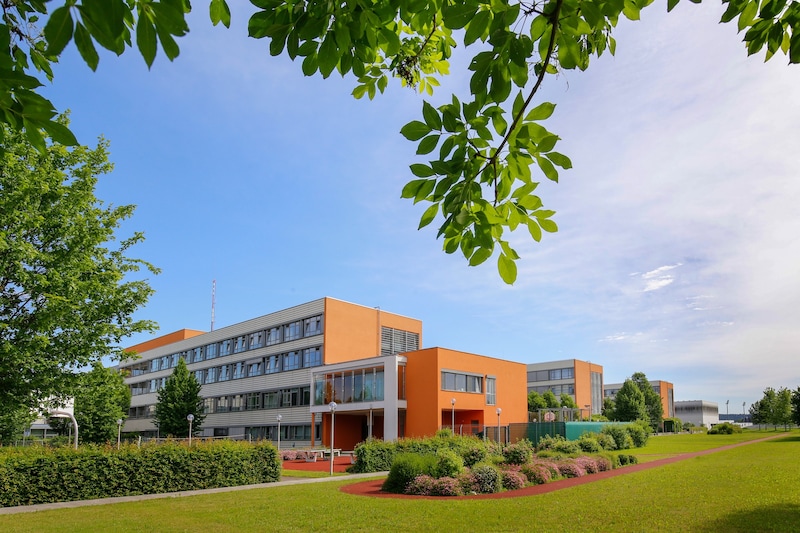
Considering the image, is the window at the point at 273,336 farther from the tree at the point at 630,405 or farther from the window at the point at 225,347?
the tree at the point at 630,405

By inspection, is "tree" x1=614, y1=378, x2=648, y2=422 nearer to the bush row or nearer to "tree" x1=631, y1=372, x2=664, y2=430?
"tree" x1=631, y1=372, x2=664, y2=430

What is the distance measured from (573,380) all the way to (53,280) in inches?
2988

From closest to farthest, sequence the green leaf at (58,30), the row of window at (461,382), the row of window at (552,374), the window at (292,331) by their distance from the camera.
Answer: the green leaf at (58,30) → the row of window at (461,382) → the window at (292,331) → the row of window at (552,374)

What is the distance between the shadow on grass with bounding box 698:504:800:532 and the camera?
440 inches

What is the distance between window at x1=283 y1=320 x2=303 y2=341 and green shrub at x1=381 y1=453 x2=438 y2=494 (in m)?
32.7

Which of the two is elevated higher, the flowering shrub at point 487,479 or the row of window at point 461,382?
the row of window at point 461,382

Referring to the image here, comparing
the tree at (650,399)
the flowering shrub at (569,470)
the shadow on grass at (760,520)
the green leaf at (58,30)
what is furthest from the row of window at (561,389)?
the green leaf at (58,30)

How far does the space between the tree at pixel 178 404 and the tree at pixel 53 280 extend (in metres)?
35.5

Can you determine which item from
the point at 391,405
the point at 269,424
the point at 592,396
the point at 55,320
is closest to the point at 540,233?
the point at 55,320

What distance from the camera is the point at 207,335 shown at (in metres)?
64.6

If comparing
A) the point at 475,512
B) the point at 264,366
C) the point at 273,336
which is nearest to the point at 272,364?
the point at 264,366

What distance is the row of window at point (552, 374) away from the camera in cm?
8305

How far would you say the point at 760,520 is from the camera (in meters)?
11.9

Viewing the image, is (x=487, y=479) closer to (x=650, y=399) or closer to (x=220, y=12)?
(x=220, y=12)
